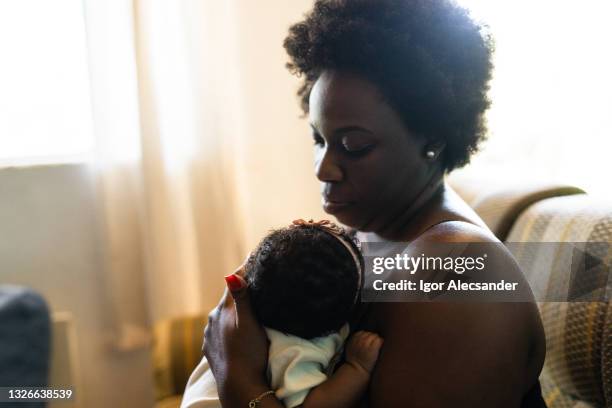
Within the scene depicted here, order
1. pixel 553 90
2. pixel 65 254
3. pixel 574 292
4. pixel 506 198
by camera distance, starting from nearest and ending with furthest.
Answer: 1. pixel 574 292
2. pixel 506 198
3. pixel 553 90
4. pixel 65 254

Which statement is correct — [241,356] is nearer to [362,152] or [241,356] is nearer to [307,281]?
[307,281]

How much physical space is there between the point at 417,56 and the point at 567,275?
0.45 m

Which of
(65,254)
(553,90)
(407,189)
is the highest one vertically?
(553,90)

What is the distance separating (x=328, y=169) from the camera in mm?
880

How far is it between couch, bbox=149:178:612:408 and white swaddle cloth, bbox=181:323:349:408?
1.23 ft

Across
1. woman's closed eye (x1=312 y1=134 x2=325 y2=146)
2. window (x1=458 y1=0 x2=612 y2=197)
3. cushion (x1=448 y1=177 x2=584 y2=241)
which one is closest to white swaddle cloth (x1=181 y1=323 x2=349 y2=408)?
woman's closed eye (x1=312 y1=134 x2=325 y2=146)

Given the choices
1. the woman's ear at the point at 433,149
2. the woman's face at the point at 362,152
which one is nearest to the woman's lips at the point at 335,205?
the woman's face at the point at 362,152

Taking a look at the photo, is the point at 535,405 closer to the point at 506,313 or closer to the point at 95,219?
the point at 506,313

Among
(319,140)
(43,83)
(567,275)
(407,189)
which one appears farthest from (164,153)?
(567,275)

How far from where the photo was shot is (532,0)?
65.0 inches

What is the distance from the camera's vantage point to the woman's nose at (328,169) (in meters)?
0.88

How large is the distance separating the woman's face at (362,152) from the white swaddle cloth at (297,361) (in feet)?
0.63

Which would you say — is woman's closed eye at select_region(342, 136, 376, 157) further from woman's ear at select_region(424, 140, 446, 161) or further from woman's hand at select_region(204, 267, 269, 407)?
woman's hand at select_region(204, 267, 269, 407)

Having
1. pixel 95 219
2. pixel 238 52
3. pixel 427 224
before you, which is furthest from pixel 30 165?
pixel 427 224
